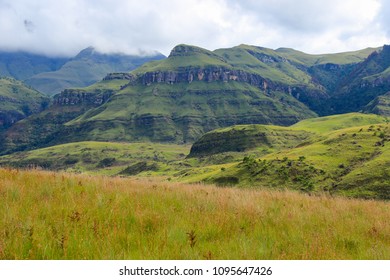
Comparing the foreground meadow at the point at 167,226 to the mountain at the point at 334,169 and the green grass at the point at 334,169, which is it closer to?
the mountain at the point at 334,169

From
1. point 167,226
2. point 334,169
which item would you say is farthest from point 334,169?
point 167,226

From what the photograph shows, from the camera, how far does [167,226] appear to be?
7668 mm

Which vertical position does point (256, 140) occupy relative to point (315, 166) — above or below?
above

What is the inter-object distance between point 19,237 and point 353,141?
2995 inches

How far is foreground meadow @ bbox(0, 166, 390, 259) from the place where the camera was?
6.20 metres

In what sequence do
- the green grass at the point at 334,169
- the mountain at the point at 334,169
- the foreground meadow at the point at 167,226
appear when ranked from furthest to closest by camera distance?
the mountain at the point at 334,169, the green grass at the point at 334,169, the foreground meadow at the point at 167,226

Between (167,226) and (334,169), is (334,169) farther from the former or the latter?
(167,226)

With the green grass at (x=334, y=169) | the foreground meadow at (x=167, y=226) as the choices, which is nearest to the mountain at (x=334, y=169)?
the green grass at (x=334, y=169)

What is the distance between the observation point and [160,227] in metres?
7.59

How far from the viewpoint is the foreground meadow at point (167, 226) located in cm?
620

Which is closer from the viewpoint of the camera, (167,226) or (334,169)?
(167,226)

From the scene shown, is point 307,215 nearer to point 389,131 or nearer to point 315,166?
point 315,166

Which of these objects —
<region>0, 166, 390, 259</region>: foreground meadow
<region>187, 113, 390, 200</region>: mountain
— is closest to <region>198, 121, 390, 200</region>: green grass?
<region>187, 113, 390, 200</region>: mountain

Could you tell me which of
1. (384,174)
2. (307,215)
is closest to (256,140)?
(384,174)
